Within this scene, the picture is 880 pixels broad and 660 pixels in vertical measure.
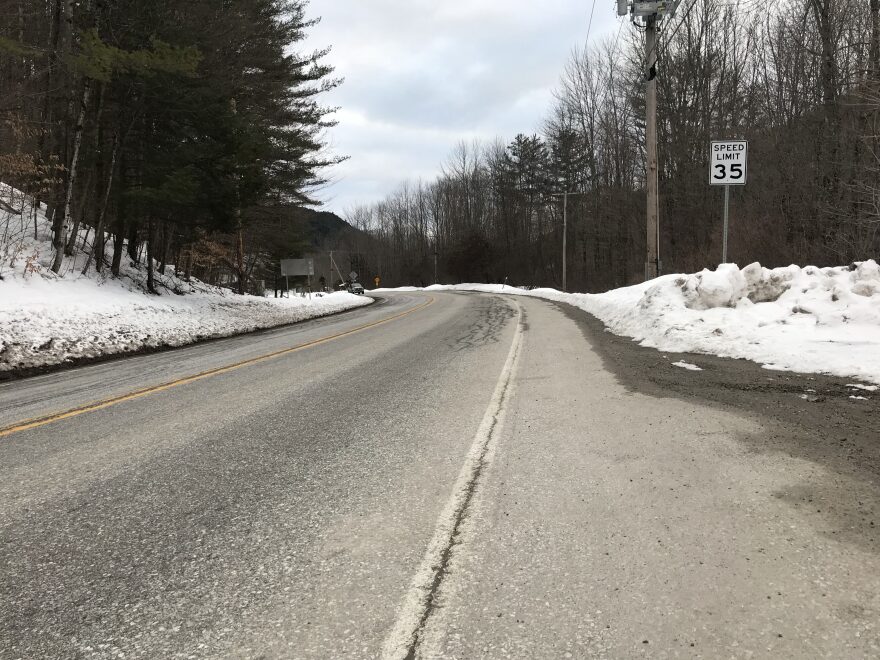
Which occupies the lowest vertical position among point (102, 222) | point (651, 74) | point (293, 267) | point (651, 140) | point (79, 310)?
point (79, 310)

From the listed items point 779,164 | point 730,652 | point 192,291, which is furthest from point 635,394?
point 779,164

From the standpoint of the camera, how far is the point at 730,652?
1972 millimetres

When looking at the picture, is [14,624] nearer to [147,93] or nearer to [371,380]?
[371,380]

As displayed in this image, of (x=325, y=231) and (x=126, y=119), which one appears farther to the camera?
(x=325, y=231)

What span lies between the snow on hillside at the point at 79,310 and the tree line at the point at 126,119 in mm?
581

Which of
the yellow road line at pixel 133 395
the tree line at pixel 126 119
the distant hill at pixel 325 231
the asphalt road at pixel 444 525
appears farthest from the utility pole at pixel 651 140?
the distant hill at pixel 325 231

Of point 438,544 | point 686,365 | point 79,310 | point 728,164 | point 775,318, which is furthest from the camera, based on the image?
point 79,310

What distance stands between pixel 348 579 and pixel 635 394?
14.9 feet

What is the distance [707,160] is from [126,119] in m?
26.4

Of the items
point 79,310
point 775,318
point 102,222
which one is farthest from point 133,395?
point 102,222

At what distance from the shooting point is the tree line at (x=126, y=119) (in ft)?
42.4

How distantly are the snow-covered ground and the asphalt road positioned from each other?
1.08 metres

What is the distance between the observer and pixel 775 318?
→ 859cm

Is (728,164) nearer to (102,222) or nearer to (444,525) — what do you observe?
(444,525)
